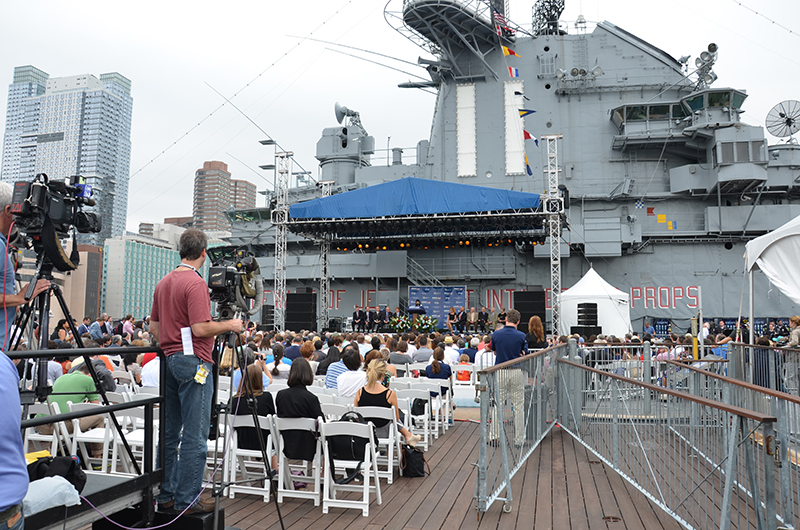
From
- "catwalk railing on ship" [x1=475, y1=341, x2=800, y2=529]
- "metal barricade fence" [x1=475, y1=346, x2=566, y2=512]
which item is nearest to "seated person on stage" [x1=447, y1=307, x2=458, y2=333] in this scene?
"catwalk railing on ship" [x1=475, y1=341, x2=800, y2=529]

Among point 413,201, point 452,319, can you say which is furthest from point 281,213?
point 452,319

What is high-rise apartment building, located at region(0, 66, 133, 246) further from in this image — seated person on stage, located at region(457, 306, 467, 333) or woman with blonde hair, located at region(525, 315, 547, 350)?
woman with blonde hair, located at region(525, 315, 547, 350)

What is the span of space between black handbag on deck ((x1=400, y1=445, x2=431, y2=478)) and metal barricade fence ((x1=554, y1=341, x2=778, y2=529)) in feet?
6.31

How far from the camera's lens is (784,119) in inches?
825

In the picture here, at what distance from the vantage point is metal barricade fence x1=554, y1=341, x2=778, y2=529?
2.98 metres

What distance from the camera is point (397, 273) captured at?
25281 mm

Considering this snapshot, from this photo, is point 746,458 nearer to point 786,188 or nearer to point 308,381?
point 308,381

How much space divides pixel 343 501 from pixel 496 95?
23.0 m

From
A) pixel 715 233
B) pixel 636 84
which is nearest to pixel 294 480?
pixel 715 233

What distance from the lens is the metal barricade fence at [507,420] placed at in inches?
171

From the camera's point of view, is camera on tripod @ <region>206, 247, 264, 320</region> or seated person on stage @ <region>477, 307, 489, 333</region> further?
seated person on stage @ <region>477, 307, 489, 333</region>

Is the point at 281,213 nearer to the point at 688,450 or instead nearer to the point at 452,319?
the point at 452,319

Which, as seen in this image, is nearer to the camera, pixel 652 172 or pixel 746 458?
pixel 746 458

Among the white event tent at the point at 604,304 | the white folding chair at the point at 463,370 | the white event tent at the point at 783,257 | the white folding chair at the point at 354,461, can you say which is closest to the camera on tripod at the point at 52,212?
the white folding chair at the point at 354,461
